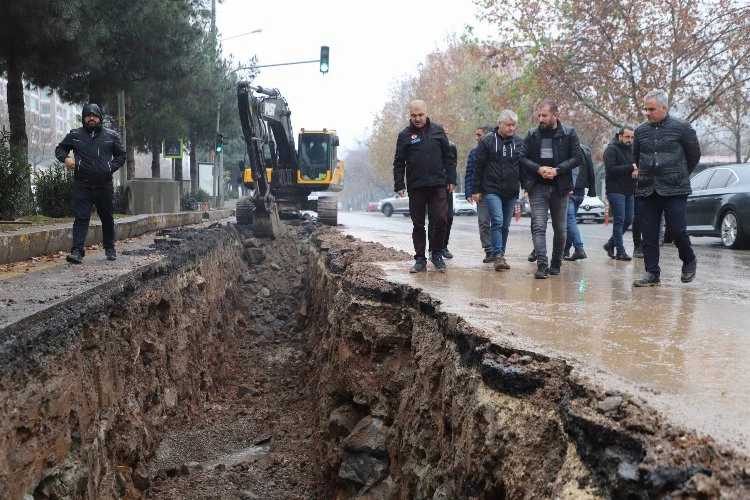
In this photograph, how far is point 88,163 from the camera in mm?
7621

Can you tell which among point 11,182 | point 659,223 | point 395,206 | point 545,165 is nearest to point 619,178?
point 545,165

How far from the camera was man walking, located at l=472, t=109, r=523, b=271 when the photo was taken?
838cm

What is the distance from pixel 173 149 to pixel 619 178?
20.4m

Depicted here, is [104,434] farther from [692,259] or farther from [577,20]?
[577,20]

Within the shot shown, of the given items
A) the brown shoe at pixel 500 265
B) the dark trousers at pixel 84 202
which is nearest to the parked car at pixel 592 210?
the brown shoe at pixel 500 265

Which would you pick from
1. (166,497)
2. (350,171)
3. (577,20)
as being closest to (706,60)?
(577,20)

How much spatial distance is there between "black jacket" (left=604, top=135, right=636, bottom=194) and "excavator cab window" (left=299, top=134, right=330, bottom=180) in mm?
11672

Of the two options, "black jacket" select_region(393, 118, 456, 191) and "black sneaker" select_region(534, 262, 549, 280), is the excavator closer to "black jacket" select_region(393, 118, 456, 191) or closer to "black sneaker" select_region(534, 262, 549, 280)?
"black jacket" select_region(393, 118, 456, 191)

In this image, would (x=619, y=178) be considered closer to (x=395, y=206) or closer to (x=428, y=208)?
(x=428, y=208)

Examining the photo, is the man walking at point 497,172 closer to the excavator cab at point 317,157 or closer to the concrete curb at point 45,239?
the concrete curb at point 45,239

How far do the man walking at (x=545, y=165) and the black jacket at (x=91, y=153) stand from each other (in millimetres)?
4443

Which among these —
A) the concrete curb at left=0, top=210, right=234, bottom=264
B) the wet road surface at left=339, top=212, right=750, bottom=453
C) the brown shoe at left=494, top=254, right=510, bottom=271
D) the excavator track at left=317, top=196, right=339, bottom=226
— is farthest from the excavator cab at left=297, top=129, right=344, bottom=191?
the brown shoe at left=494, top=254, right=510, bottom=271

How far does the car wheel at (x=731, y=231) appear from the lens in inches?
484

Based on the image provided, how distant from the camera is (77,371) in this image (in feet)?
15.1
